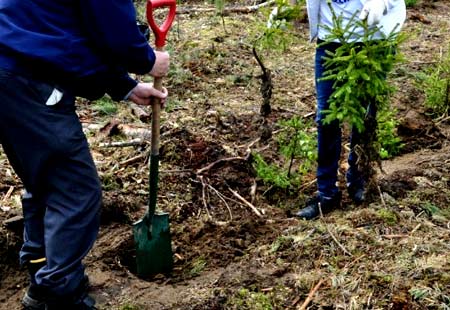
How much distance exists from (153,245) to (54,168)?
0.95 metres

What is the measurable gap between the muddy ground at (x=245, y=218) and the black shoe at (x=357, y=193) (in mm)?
86

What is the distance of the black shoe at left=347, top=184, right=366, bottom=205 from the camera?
436cm

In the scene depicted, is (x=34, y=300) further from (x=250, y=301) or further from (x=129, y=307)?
(x=250, y=301)

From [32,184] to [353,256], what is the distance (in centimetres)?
172

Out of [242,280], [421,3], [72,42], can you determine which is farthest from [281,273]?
[421,3]

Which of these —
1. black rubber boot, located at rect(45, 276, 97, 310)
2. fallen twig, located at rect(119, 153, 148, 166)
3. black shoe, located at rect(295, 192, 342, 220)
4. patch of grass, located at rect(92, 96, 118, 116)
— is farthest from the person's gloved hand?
patch of grass, located at rect(92, 96, 118, 116)

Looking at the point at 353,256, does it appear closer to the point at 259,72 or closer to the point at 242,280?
the point at 242,280

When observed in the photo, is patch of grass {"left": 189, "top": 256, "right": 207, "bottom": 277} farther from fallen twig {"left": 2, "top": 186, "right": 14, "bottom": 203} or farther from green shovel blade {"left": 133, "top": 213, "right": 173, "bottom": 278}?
fallen twig {"left": 2, "top": 186, "right": 14, "bottom": 203}

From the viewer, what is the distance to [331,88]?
4.03 metres

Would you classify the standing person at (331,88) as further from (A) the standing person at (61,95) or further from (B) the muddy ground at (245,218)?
(A) the standing person at (61,95)

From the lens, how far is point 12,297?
12.1 feet

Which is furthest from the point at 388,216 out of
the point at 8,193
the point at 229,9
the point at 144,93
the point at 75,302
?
the point at 229,9

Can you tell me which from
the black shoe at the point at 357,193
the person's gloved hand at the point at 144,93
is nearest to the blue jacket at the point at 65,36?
the person's gloved hand at the point at 144,93

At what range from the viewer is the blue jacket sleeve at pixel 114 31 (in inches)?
107
